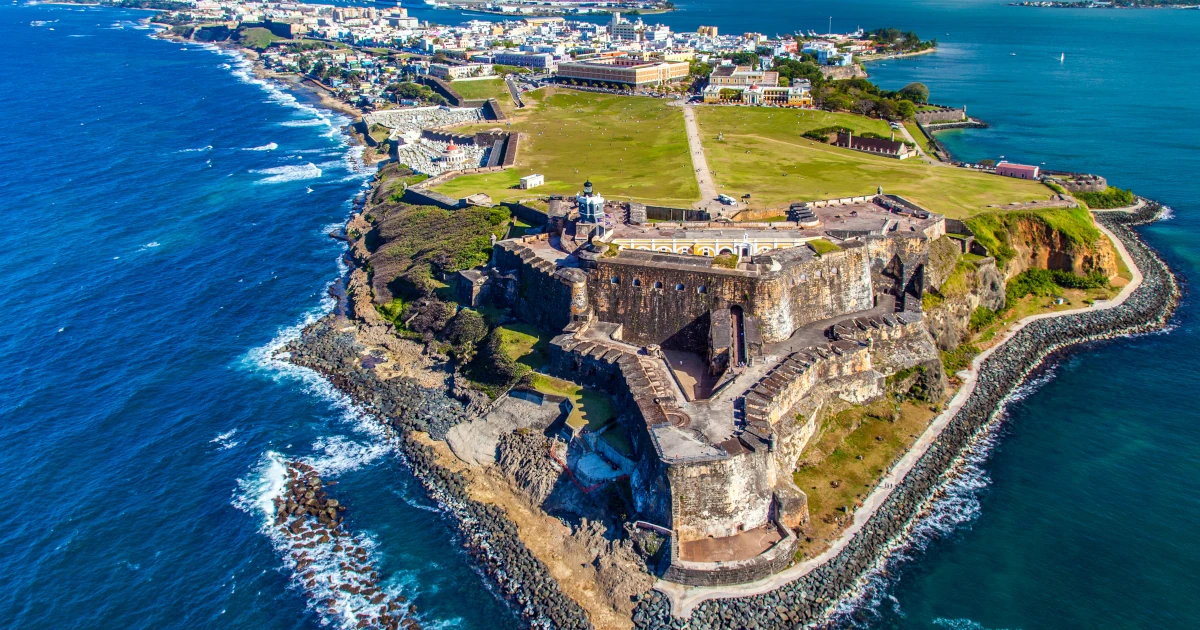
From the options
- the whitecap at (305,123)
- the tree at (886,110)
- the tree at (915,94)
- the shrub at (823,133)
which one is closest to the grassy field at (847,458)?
the shrub at (823,133)

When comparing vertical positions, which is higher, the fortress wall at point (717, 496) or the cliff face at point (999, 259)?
the cliff face at point (999, 259)

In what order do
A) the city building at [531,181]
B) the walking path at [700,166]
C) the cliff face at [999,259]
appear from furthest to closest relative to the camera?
the city building at [531,181], the walking path at [700,166], the cliff face at [999,259]

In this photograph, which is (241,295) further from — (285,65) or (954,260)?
(285,65)

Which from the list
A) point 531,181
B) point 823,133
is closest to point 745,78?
point 823,133

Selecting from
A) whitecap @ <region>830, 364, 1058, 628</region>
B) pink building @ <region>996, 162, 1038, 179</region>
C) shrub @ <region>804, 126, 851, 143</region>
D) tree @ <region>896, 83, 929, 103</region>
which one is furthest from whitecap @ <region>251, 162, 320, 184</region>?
tree @ <region>896, 83, 929, 103</region>

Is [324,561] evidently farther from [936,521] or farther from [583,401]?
[936,521]

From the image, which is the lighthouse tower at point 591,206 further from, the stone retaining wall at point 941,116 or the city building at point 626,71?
the city building at point 626,71

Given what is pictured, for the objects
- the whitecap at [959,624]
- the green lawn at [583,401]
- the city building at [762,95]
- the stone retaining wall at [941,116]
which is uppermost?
the city building at [762,95]

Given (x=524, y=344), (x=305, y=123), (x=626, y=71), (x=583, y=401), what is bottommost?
(x=583, y=401)
